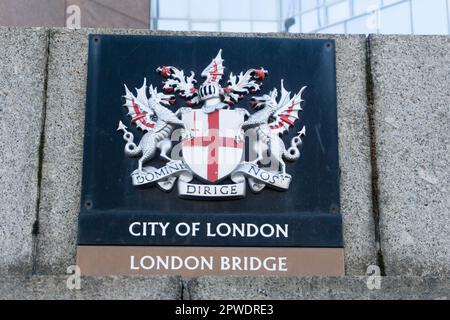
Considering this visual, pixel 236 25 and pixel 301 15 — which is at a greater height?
pixel 301 15

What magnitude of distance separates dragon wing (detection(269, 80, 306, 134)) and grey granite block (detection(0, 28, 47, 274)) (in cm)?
125

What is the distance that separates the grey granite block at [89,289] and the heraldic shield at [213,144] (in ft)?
2.24

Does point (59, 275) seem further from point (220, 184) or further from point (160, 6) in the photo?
point (160, 6)

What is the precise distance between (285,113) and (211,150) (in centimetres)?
44

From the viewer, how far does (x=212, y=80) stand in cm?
490

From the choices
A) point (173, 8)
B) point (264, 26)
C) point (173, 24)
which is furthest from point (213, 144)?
point (264, 26)

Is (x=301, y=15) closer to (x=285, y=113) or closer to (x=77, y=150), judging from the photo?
(x=285, y=113)

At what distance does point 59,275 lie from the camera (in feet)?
14.4

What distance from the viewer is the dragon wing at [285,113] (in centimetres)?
482

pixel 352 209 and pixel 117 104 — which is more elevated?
pixel 117 104

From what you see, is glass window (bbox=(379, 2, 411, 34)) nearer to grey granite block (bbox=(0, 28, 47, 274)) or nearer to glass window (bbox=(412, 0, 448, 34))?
glass window (bbox=(412, 0, 448, 34))

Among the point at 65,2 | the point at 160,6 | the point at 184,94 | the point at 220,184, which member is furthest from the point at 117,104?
the point at 160,6

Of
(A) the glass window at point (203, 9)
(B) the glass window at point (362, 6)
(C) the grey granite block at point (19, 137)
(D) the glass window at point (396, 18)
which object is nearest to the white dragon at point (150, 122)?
(C) the grey granite block at point (19, 137)

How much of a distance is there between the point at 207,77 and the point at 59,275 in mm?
1315
